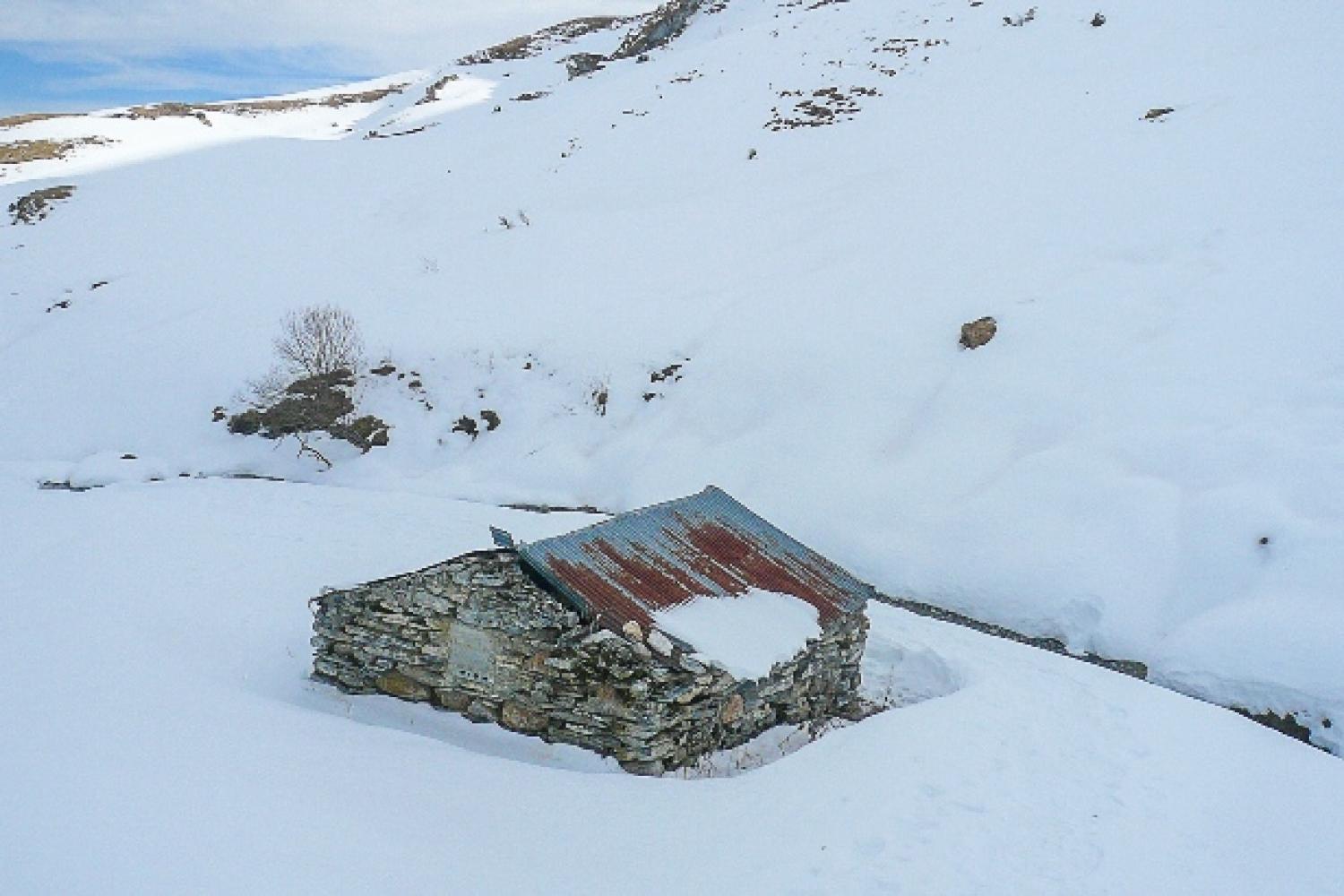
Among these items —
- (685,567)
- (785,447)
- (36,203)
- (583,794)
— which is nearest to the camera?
(583,794)

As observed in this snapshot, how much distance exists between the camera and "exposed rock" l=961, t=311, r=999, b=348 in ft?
63.0

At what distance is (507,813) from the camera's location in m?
7.62

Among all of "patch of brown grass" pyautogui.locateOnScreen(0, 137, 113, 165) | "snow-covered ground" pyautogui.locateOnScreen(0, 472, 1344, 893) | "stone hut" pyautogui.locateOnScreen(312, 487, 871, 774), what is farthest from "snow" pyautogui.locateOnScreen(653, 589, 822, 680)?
"patch of brown grass" pyautogui.locateOnScreen(0, 137, 113, 165)

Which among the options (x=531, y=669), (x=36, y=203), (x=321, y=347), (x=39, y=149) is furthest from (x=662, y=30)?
(x=531, y=669)

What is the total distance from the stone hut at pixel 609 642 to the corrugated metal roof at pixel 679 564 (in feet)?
0.08

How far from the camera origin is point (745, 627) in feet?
31.9

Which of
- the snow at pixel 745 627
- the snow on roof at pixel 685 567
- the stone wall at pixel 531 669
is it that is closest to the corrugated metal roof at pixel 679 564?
the snow on roof at pixel 685 567

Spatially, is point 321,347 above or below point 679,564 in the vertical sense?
below

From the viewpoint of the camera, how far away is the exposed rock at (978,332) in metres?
19.2

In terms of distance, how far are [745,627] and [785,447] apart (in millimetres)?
9499

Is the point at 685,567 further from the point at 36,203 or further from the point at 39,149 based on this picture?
the point at 39,149

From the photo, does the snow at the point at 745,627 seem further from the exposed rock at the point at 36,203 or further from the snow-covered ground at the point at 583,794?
the exposed rock at the point at 36,203

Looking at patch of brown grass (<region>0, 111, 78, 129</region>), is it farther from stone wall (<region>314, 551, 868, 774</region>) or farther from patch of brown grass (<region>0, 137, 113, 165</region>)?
stone wall (<region>314, 551, 868, 774</region>)

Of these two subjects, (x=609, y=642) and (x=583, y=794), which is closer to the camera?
(x=583, y=794)
